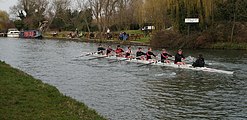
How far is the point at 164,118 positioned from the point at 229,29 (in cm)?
3658

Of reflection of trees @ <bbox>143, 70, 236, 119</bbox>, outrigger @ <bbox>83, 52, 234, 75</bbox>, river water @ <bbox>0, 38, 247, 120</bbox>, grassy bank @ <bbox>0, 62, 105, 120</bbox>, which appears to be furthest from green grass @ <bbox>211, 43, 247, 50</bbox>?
grassy bank @ <bbox>0, 62, 105, 120</bbox>

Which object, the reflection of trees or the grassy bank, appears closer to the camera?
the grassy bank

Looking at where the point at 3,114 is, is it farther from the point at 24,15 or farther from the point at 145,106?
the point at 24,15

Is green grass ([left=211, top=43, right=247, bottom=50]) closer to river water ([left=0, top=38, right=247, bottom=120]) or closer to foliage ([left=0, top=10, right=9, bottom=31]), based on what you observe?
river water ([left=0, top=38, right=247, bottom=120])

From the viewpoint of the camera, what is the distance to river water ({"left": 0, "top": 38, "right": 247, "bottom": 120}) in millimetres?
15469

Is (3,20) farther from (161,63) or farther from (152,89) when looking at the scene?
(152,89)

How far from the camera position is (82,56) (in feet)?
131

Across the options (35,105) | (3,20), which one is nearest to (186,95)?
(35,105)

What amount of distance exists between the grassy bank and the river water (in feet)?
7.02

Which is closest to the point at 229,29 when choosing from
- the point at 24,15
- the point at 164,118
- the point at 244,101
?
the point at 244,101

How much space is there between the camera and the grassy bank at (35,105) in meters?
11.0

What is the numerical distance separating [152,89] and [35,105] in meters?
9.33

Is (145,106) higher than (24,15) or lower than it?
lower

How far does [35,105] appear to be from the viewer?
40.7 ft
